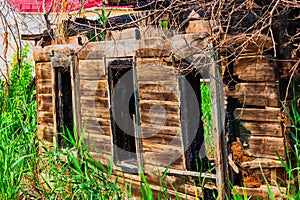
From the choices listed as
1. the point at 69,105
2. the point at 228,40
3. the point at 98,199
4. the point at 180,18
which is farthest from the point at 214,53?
the point at 69,105

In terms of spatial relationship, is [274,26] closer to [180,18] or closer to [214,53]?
[214,53]

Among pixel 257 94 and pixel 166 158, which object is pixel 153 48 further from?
pixel 257 94

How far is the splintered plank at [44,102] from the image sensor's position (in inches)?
376

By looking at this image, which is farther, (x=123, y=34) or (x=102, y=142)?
(x=102, y=142)

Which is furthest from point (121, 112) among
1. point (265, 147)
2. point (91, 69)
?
point (265, 147)

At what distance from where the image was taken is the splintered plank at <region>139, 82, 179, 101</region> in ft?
22.3

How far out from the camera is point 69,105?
371 inches

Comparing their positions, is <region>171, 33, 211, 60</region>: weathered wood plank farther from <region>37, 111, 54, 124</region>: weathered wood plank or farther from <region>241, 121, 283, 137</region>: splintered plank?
<region>37, 111, 54, 124</region>: weathered wood plank

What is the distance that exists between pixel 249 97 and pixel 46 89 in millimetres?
4517

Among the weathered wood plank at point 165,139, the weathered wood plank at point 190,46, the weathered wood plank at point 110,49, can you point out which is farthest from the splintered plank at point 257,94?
the weathered wood plank at point 110,49

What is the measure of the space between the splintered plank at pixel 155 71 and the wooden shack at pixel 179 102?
1 cm

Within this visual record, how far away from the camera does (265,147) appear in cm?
590

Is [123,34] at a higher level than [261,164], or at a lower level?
higher

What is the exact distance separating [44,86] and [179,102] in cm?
357
